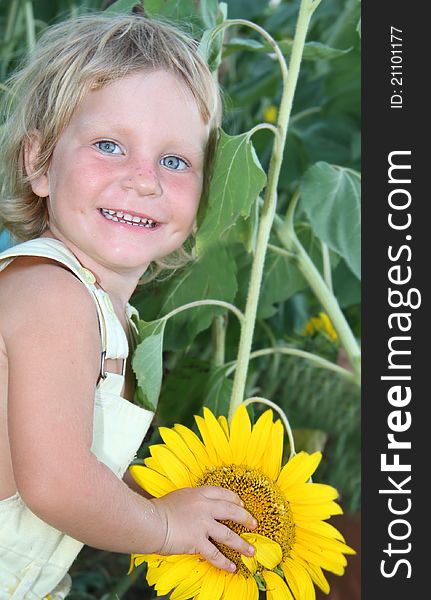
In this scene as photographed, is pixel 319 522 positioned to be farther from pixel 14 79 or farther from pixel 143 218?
pixel 14 79

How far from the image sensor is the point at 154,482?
31.6 inches

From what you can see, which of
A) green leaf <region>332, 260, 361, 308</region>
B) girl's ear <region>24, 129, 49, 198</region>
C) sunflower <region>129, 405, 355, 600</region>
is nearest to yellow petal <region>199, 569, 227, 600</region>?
sunflower <region>129, 405, 355, 600</region>

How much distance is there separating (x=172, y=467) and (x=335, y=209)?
0.35 meters

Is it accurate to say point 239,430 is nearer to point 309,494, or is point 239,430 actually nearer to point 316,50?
point 309,494

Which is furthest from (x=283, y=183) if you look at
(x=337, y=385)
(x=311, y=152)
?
(x=337, y=385)

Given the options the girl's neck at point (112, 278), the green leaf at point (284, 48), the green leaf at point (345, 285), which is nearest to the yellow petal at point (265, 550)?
the girl's neck at point (112, 278)

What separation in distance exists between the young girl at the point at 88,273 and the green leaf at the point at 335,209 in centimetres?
18

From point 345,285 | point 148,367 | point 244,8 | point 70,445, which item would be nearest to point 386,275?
point 148,367

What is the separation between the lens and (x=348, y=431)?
161 centimetres

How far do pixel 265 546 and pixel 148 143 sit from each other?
318mm

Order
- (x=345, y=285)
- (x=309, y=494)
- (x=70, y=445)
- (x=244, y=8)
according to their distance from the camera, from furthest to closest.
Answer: (x=244, y=8)
(x=345, y=285)
(x=309, y=494)
(x=70, y=445)

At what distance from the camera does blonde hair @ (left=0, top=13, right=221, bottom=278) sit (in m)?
0.83

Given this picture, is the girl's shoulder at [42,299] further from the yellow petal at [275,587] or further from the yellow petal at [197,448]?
the yellow petal at [275,587]

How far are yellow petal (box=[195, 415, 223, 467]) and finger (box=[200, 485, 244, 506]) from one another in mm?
26
